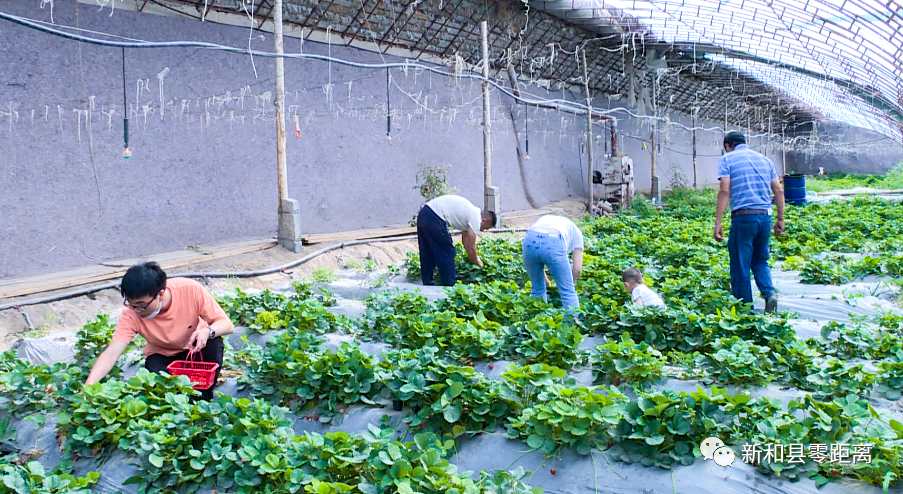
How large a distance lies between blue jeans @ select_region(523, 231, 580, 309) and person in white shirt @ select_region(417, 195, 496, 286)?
1.43m

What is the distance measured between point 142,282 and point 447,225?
4090 mm

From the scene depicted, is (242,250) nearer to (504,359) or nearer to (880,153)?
(504,359)

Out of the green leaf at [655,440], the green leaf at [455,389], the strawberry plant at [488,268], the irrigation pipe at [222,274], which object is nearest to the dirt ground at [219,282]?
the irrigation pipe at [222,274]

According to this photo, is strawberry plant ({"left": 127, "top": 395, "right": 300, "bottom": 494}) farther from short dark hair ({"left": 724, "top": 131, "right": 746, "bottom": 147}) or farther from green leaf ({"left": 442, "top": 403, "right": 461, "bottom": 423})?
short dark hair ({"left": 724, "top": 131, "right": 746, "bottom": 147})

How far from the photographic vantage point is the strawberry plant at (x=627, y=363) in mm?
3840

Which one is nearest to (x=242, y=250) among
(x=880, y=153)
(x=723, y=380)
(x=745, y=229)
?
(x=745, y=229)

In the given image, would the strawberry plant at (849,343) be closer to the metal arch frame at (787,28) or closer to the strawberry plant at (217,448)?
the strawberry plant at (217,448)

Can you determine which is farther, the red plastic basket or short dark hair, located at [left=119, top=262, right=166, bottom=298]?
the red plastic basket

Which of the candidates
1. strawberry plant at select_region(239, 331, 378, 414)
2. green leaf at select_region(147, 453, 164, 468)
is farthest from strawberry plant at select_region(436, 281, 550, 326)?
green leaf at select_region(147, 453, 164, 468)


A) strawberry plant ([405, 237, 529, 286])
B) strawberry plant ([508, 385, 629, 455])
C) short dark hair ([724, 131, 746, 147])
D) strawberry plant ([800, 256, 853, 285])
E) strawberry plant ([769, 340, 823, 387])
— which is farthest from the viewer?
strawberry plant ([405, 237, 529, 286])

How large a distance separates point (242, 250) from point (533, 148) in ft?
37.1

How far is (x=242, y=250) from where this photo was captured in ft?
31.7

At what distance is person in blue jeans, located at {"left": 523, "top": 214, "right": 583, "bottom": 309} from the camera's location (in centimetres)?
564

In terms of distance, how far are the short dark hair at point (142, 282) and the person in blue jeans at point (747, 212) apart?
4.44m
